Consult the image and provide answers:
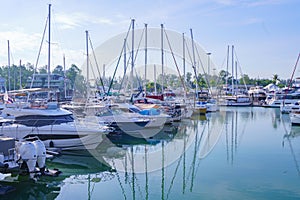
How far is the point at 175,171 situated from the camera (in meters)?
14.3

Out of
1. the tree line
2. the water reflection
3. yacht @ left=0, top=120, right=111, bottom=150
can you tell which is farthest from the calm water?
the tree line

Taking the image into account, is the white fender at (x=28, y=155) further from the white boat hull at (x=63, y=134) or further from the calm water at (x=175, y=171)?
the white boat hull at (x=63, y=134)

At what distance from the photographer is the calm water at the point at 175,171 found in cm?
1146

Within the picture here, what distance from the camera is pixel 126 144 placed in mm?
20188

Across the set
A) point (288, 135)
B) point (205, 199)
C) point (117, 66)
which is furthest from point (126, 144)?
point (117, 66)

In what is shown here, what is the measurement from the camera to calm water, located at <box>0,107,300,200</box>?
451 inches

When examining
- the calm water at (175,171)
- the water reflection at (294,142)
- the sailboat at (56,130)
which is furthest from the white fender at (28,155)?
the water reflection at (294,142)

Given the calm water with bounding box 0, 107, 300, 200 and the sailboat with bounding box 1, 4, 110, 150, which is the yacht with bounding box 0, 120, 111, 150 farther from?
the calm water with bounding box 0, 107, 300, 200

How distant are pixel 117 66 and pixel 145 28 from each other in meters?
5.07

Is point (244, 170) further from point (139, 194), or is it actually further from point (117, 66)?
point (117, 66)

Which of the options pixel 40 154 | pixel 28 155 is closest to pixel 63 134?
pixel 40 154

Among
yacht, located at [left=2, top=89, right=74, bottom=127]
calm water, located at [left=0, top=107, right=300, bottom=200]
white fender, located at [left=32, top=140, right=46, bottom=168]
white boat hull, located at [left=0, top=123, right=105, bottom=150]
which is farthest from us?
yacht, located at [left=2, top=89, right=74, bottom=127]

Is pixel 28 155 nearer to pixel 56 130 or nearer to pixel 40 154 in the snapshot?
pixel 40 154

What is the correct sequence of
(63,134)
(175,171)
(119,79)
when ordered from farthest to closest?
(119,79) → (63,134) → (175,171)
